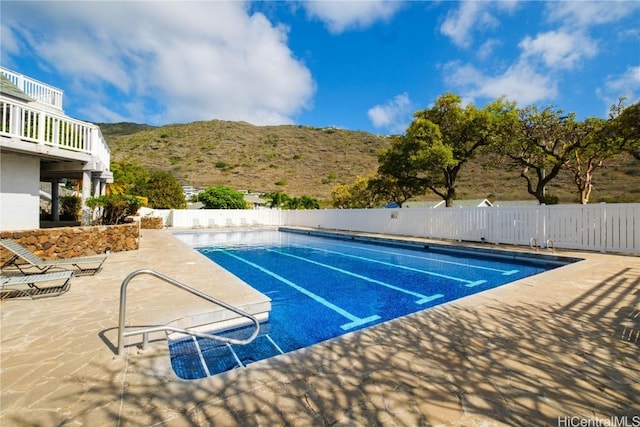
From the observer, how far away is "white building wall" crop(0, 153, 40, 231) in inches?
309

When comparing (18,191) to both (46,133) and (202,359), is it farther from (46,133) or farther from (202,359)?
(202,359)

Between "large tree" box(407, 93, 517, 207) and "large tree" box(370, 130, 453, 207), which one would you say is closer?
"large tree" box(407, 93, 517, 207)

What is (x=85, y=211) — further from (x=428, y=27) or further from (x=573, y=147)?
(x=573, y=147)

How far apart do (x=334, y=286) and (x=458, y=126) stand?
1606cm

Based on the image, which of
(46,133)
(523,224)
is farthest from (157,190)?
(523,224)

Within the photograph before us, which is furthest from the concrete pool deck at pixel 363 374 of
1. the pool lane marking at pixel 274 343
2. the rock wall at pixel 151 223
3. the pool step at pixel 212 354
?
the rock wall at pixel 151 223

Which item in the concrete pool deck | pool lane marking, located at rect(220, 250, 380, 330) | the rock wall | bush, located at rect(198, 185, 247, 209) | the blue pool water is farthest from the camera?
bush, located at rect(198, 185, 247, 209)

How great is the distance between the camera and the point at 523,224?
10.6 m

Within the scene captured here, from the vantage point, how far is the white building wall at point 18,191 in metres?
7.85

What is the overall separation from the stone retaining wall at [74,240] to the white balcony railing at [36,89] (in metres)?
9.19

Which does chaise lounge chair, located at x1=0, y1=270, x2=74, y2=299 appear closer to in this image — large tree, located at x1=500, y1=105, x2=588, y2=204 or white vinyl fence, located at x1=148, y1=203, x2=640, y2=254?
white vinyl fence, located at x1=148, y1=203, x2=640, y2=254

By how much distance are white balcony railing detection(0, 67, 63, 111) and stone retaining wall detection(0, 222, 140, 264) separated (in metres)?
9.19

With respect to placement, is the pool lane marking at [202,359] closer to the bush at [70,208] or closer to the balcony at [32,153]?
the balcony at [32,153]

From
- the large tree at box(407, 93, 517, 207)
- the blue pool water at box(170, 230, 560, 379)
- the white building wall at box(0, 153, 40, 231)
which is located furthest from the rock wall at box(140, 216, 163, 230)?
the large tree at box(407, 93, 517, 207)
